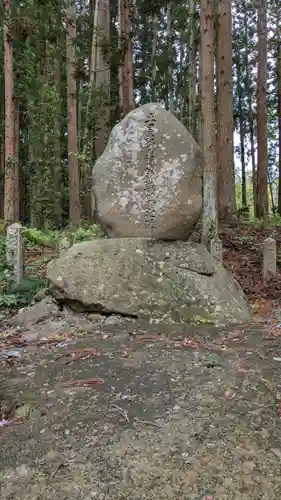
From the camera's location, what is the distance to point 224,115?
11.7 meters

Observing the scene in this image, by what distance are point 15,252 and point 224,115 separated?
24.2 feet

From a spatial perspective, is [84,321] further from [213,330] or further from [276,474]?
[276,474]

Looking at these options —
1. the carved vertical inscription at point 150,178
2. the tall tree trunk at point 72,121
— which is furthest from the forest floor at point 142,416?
the tall tree trunk at point 72,121

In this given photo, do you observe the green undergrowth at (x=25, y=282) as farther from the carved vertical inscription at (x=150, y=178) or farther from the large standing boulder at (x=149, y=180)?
the carved vertical inscription at (x=150, y=178)

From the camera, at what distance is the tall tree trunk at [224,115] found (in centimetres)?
1163

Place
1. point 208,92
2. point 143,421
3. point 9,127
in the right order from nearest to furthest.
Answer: point 143,421 → point 208,92 → point 9,127

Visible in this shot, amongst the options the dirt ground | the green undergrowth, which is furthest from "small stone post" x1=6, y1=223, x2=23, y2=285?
the dirt ground

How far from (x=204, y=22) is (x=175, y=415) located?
727 cm

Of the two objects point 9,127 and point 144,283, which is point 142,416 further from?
point 9,127

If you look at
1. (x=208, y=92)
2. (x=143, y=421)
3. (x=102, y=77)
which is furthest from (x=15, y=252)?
(x=102, y=77)

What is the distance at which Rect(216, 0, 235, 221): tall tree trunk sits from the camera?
1163cm

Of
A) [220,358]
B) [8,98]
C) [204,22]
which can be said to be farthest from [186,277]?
[8,98]

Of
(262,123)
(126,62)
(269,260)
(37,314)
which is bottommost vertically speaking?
(37,314)

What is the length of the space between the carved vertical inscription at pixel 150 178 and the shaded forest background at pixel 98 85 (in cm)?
235
